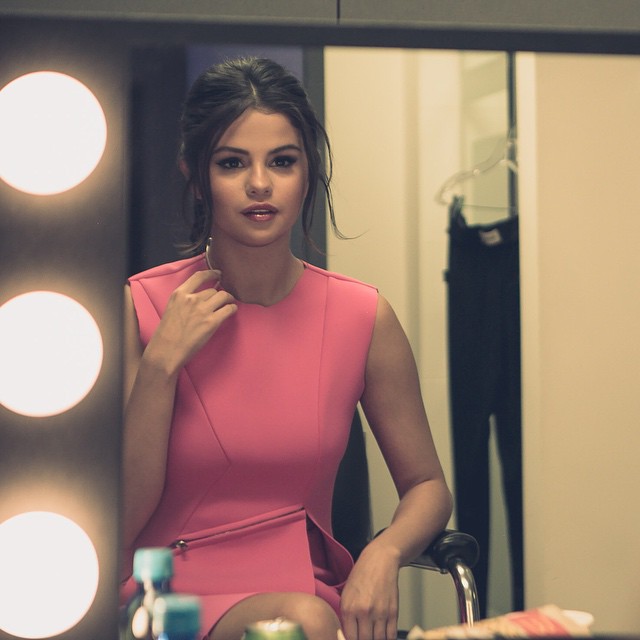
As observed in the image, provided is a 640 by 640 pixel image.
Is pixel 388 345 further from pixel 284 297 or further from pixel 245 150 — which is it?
pixel 245 150

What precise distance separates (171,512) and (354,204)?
12.6 inches

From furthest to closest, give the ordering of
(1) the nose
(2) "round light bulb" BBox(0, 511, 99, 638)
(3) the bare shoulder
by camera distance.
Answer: (3) the bare shoulder → (1) the nose → (2) "round light bulb" BBox(0, 511, 99, 638)

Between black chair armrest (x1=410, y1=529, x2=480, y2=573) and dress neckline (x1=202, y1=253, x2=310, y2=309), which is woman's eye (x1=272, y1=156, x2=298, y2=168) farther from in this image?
black chair armrest (x1=410, y1=529, x2=480, y2=573)

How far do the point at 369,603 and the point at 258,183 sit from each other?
0.33m

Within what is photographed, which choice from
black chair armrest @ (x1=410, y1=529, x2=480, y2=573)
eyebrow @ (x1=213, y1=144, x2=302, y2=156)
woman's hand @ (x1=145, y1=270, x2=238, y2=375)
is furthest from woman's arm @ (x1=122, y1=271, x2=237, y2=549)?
black chair armrest @ (x1=410, y1=529, x2=480, y2=573)

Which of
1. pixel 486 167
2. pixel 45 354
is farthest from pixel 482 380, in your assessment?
pixel 45 354

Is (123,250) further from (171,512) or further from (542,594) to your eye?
(542,594)

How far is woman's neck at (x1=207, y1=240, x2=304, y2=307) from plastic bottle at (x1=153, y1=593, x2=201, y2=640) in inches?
9.6

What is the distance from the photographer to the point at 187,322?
0.66 m

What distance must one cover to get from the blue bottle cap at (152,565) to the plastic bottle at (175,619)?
2 centimetres

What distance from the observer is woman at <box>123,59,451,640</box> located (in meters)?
0.67

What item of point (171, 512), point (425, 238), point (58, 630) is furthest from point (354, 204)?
point (58, 630)

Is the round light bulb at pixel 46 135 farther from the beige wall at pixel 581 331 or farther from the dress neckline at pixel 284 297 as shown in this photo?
the beige wall at pixel 581 331

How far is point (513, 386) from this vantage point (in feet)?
2.77
